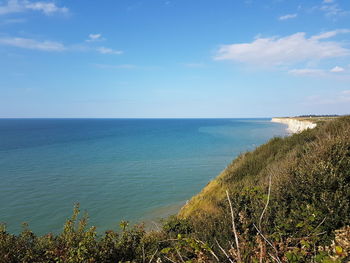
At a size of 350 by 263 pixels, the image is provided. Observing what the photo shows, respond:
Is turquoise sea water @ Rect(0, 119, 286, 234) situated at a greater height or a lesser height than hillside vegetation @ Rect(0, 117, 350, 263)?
lesser

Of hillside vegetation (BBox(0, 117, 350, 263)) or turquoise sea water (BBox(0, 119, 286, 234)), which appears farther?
turquoise sea water (BBox(0, 119, 286, 234))

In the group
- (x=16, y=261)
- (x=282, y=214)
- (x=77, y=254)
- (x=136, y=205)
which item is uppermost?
(x=282, y=214)

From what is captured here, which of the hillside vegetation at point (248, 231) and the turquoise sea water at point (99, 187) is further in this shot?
the turquoise sea water at point (99, 187)

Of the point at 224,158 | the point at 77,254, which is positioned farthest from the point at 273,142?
the point at 224,158

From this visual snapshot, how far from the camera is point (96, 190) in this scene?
18.9 meters

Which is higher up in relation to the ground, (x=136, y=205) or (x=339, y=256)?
(x=339, y=256)

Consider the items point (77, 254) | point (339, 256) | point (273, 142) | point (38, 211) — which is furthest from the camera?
point (38, 211)

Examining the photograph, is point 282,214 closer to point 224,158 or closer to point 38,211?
point 38,211

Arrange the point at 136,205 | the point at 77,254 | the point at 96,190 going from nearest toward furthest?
the point at 77,254 → the point at 136,205 → the point at 96,190

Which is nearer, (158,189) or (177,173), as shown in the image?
(158,189)

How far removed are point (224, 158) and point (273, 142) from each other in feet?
63.1

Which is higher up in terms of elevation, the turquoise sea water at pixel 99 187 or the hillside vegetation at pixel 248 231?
the hillside vegetation at pixel 248 231

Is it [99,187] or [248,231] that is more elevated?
[248,231]

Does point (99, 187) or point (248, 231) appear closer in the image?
point (248, 231)
